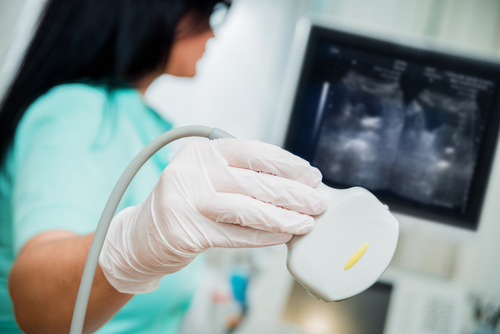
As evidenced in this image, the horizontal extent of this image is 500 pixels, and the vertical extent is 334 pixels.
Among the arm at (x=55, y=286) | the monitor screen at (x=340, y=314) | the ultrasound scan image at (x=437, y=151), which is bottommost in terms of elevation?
the monitor screen at (x=340, y=314)

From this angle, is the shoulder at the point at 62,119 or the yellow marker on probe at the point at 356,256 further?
the shoulder at the point at 62,119

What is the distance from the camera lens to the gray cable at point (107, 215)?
0.36 m

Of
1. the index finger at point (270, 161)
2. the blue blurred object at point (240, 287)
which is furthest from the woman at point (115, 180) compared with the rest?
the blue blurred object at point (240, 287)

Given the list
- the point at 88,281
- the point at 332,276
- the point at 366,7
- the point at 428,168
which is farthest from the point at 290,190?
the point at 366,7

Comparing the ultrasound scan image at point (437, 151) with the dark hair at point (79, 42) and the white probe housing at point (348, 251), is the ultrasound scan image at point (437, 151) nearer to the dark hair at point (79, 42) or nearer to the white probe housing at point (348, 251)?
Result: the white probe housing at point (348, 251)

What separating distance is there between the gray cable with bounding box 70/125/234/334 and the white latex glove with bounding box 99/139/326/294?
0.07 ft

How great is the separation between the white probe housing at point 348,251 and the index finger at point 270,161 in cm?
5

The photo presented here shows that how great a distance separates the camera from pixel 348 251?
12.9 inches

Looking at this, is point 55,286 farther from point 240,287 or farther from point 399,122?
point 399,122

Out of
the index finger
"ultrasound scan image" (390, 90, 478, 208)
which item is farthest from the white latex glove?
"ultrasound scan image" (390, 90, 478, 208)

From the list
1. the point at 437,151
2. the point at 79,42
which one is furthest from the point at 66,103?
the point at 437,151

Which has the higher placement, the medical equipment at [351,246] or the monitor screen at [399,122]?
the monitor screen at [399,122]

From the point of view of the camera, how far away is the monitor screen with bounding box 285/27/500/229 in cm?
71

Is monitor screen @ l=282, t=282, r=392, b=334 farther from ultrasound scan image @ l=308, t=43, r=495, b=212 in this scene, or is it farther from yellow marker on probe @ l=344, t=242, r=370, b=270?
yellow marker on probe @ l=344, t=242, r=370, b=270
